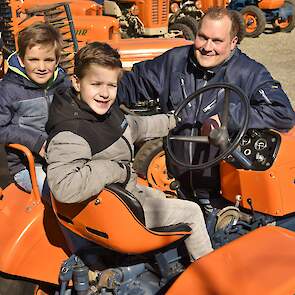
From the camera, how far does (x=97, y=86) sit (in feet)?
7.25

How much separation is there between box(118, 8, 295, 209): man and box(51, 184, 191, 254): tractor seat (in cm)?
66

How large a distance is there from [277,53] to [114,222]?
331 inches

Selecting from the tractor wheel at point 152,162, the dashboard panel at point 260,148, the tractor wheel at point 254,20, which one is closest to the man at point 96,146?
the dashboard panel at point 260,148

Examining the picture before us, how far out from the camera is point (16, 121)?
9.21ft

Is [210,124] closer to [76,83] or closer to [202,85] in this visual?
[202,85]

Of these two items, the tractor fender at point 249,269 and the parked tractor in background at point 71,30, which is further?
the parked tractor in background at point 71,30

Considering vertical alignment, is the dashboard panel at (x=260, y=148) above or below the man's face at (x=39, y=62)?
below

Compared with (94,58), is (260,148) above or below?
below

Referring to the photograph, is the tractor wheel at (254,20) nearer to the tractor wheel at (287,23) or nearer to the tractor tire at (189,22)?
the tractor wheel at (287,23)

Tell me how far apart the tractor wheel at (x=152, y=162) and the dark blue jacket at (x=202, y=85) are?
1030mm

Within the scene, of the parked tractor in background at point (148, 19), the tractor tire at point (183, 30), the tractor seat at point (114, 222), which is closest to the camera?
the tractor seat at point (114, 222)

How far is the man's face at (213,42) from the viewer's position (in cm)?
282

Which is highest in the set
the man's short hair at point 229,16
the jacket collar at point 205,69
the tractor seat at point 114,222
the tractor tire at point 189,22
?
the man's short hair at point 229,16

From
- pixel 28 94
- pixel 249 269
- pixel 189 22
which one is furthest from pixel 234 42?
pixel 189 22
